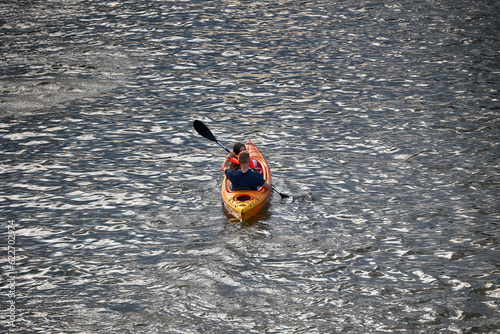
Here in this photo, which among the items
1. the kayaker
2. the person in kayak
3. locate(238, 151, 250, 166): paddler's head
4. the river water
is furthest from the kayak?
locate(238, 151, 250, 166): paddler's head

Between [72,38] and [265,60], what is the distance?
8768mm

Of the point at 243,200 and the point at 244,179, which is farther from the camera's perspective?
the point at 244,179

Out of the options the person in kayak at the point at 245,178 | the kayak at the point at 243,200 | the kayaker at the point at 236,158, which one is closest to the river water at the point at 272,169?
the kayak at the point at 243,200

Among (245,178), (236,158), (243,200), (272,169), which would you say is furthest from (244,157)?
(272,169)

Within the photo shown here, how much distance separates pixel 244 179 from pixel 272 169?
216 cm

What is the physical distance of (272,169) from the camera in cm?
1383

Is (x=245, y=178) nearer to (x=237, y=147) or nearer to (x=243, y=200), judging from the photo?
(x=243, y=200)

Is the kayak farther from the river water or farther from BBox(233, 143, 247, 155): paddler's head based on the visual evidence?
BBox(233, 143, 247, 155): paddler's head

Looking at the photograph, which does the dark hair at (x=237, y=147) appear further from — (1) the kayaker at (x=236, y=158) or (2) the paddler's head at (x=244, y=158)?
(2) the paddler's head at (x=244, y=158)

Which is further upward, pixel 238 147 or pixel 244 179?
pixel 238 147

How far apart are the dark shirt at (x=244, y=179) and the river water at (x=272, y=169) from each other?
2.10 feet

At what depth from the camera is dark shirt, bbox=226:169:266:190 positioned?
11766 millimetres

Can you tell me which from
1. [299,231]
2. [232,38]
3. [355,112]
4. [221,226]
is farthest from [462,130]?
[232,38]

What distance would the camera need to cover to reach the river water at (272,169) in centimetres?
926
